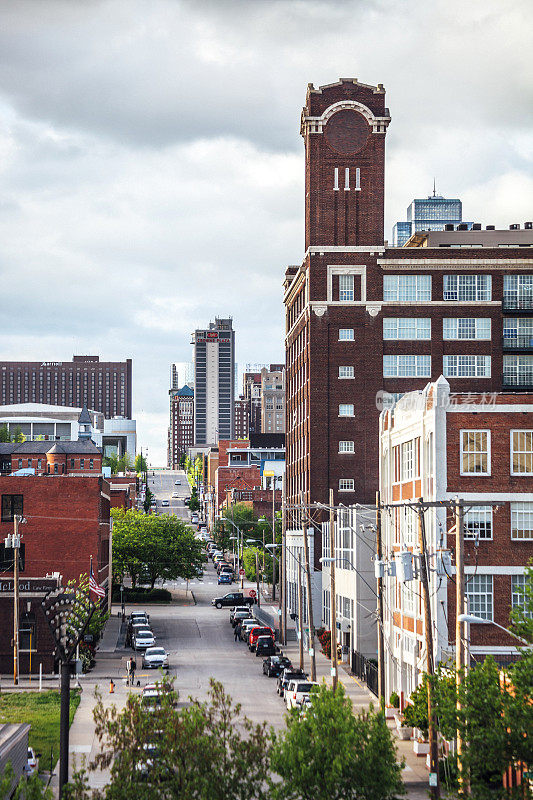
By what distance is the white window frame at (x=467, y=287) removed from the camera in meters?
97.0

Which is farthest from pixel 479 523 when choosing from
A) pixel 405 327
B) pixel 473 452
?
pixel 405 327

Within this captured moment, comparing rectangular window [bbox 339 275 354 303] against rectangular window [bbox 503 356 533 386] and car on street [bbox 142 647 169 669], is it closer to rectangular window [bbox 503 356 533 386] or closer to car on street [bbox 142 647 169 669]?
rectangular window [bbox 503 356 533 386]

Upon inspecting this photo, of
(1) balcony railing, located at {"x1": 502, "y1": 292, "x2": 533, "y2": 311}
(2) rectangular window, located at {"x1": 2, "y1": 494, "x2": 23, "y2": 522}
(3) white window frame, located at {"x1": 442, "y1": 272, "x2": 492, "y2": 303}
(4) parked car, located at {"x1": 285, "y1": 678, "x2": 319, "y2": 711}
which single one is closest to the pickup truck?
(2) rectangular window, located at {"x1": 2, "y1": 494, "x2": 23, "y2": 522}

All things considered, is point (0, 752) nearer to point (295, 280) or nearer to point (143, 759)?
point (143, 759)

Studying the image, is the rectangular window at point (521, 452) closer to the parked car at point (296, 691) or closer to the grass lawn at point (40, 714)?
the parked car at point (296, 691)

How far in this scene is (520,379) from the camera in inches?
3853

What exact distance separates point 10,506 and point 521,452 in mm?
49293

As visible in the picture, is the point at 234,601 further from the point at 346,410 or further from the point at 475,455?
the point at 475,455

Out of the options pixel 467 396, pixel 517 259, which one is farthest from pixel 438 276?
pixel 467 396

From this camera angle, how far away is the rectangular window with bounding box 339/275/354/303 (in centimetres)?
9788

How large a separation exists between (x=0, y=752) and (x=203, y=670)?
39984mm

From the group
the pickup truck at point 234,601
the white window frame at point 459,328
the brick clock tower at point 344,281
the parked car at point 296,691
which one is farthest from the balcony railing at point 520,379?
the parked car at point 296,691

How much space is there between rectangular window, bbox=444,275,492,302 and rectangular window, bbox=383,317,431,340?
2.90m

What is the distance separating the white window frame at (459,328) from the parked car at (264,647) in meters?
30.1
